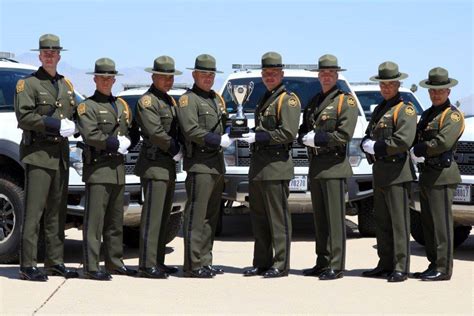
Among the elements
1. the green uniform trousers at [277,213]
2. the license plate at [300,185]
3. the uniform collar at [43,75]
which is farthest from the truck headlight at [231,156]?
the uniform collar at [43,75]

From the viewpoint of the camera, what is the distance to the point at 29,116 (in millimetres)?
8469

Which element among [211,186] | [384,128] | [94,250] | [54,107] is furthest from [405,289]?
[54,107]

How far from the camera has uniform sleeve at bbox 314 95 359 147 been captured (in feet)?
28.7

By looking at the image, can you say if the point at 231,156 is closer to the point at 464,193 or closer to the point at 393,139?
the point at 464,193

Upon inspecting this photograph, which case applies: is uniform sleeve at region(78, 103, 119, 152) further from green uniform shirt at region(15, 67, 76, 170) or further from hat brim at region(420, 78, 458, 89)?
hat brim at region(420, 78, 458, 89)

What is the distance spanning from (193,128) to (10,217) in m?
2.06

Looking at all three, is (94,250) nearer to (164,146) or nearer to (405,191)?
(164,146)

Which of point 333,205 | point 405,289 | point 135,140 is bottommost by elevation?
point 405,289

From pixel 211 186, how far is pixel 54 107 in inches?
61.3

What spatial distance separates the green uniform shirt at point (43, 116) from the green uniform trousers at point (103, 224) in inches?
15.4

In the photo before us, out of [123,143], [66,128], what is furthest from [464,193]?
[66,128]

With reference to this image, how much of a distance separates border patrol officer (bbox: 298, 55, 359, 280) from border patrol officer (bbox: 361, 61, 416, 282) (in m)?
0.25

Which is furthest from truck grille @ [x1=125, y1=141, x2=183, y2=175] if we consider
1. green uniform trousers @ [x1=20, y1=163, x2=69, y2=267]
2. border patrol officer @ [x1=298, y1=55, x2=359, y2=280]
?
border patrol officer @ [x1=298, y1=55, x2=359, y2=280]

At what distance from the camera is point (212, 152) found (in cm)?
899
